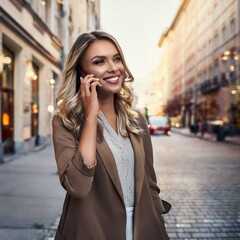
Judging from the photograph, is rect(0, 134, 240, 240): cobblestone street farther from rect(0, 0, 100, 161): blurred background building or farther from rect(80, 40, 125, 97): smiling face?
rect(80, 40, 125, 97): smiling face

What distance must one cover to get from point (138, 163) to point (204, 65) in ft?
135

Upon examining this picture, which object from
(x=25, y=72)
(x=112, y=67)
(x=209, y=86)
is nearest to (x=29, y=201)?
(x=112, y=67)

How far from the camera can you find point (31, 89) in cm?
1195

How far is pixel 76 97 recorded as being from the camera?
5.56ft

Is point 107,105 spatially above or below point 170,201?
above

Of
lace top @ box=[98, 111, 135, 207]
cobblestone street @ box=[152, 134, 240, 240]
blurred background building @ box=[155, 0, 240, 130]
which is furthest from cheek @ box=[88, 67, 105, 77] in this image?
blurred background building @ box=[155, 0, 240, 130]

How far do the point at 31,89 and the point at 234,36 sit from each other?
20.0m

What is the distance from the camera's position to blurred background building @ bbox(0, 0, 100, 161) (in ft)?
30.1

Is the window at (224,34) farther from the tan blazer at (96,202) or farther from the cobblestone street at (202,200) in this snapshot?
the tan blazer at (96,202)

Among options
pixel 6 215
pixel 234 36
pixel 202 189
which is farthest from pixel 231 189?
pixel 234 36

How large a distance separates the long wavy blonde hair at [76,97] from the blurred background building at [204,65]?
32.7 ft

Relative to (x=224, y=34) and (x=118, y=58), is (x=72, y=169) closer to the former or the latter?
(x=118, y=58)

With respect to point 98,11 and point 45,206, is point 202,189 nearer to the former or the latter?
point 45,206

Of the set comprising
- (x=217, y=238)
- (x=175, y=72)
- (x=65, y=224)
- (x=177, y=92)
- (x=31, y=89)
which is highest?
(x=175, y=72)
